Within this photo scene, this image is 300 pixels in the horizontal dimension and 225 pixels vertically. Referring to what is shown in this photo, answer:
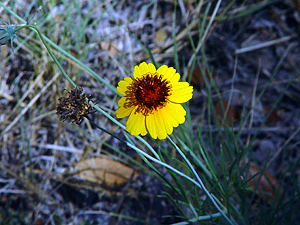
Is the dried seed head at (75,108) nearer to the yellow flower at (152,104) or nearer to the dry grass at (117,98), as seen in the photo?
the yellow flower at (152,104)

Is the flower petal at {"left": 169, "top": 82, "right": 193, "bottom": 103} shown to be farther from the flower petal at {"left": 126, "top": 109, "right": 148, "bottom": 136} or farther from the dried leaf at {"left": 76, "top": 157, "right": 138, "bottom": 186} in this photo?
the dried leaf at {"left": 76, "top": 157, "right": 138, "bottom": 186}

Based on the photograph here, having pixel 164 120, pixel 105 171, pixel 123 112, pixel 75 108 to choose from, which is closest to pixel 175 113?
pixel 164 120

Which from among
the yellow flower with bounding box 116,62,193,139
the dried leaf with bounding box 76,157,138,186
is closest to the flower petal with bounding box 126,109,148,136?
the yellow flower with bounding box 116,62,193,139

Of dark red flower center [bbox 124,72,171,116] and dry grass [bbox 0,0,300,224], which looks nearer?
dark red flower center [bbox 124,72,171,116]

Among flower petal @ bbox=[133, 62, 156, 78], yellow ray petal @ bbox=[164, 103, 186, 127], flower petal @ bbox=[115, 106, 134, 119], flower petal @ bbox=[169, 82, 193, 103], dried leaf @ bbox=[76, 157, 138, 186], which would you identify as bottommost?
dried leaf @ bbox=[76, 157, 138, 186]

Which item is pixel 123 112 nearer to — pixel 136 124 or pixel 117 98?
pixel 136 124

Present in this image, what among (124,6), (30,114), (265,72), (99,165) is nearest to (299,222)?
(265,72)

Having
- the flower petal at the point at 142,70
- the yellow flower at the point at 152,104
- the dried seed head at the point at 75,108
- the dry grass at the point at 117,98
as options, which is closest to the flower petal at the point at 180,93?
the yellow flower at the point at 152,104
